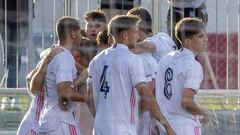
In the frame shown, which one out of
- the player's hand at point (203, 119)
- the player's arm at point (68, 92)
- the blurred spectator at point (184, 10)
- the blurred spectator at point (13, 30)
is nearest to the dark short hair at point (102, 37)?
the player's arm at point (68, 92)

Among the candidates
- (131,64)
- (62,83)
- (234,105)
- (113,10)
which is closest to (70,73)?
(62,83)

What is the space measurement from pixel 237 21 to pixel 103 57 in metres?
2.31

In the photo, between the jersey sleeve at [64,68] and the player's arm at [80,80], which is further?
the player's arm at [80,80]

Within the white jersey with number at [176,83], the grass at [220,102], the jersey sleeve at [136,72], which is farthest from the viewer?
the grass at [220,102]

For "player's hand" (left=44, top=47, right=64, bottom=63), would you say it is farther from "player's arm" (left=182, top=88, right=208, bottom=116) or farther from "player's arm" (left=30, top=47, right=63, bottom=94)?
"player's arm" (left=182, top=88, right=208, bottom=116)

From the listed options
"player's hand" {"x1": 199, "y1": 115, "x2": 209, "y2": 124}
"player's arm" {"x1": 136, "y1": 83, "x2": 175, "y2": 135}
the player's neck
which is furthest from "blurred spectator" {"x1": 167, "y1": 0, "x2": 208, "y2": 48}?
"player's arm" {"x1": 136, "y1": 83, "x2": 175, "y2": 135}

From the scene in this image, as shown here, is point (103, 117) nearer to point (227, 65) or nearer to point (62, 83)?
point (62, 83)

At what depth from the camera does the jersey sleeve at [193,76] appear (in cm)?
740

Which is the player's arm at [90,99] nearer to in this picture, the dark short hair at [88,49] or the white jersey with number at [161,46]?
the dark short hair at [88,49]

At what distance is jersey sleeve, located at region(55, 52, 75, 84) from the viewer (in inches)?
308

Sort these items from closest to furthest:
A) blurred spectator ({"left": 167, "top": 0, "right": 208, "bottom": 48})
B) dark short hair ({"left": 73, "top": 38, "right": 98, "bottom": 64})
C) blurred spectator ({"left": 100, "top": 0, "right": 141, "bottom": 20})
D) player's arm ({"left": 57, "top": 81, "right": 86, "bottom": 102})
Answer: player's arm ({"left": 57, "top": 81, "right": 86, "bottom": 102})
dark short hair ({"left": 73, "top": 38, "right": 98, "bottom": 64})
blurred spectator ({"left": 100, "top": 0, "right": 141, "bottom": 20})
blurred spectator ({"left": 167, "top": 0, "right": 208, "bottom": 48})

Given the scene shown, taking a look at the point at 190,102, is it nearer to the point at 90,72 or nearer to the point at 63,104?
the point at 90,72

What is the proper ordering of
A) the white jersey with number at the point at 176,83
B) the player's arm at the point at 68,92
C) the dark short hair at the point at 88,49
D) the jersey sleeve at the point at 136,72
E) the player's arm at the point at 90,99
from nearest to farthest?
the jersey sleeve at the point at 136,72, the white jersey with number at the point at 176,83, the player's arm at the point at 90,99, the player's arm at the point at 68,92, the dark short hair at the point at 88,49

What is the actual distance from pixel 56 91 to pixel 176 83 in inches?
35.3
